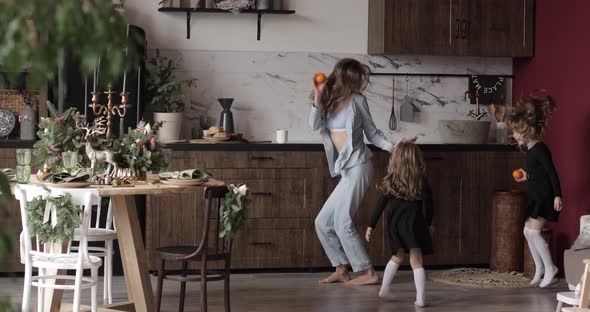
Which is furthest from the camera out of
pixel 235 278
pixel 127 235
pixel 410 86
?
pixel 410 86

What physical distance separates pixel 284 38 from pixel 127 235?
2849 millimetres

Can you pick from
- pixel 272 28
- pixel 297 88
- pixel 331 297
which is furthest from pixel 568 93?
pixel 331 297

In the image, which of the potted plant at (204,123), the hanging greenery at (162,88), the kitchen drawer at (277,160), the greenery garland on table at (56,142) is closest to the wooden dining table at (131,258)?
the greenery garland on table at (56,142)

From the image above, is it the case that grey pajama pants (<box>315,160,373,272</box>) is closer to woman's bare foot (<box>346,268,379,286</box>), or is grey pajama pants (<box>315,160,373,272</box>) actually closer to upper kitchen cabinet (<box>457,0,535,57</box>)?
woman's bare foot (<box>346,268,379,286</box>)

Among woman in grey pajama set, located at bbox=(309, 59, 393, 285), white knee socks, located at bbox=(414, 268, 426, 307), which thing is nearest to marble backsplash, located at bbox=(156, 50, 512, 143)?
woman in grey pajama set, located at bbox=(309, 59, 393, 285)

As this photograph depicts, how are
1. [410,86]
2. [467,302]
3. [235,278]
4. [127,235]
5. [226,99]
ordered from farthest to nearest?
[410,86] < [226,99] < [235,278] < [467,302] < [127,235]

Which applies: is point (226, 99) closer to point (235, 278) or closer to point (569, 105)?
point (235, 278)

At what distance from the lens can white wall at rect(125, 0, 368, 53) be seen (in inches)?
274

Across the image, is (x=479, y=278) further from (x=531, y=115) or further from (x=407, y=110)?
(x=407, y=110)

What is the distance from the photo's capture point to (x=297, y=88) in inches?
284

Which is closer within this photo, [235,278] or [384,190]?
[384,190]

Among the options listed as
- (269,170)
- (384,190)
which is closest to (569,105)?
(384,190)

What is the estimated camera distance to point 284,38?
283 inches

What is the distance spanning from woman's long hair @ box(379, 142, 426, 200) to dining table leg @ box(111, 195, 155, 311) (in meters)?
1.73
